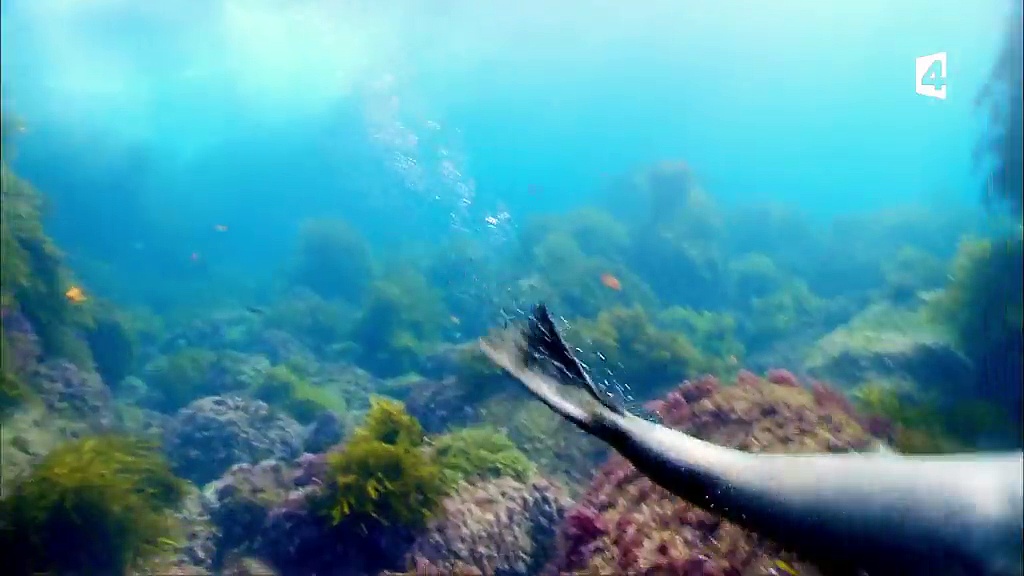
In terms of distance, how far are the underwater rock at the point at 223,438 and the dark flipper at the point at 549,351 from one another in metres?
5.87

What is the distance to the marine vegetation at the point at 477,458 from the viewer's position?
4.80m

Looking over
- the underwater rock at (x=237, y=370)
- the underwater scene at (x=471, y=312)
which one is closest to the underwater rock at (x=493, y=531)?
the underwater scene at (x=471, y=312)

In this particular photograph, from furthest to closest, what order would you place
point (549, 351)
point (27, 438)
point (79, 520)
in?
point (27, 438) < point (79, 520) < point (549, 351)

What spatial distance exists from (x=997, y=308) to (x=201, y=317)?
16.8m

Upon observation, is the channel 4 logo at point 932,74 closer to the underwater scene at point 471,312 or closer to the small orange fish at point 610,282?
the underwater scene at point 471,312

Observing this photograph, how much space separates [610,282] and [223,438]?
7.58 m

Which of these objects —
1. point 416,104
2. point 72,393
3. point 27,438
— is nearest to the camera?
point 27,438

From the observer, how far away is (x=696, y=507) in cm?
286

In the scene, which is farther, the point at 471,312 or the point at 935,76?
the point at 471,312

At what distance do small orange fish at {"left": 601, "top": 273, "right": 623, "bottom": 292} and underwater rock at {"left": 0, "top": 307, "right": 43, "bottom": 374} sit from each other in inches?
363

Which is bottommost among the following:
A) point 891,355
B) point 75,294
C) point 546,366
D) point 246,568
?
point 246,568

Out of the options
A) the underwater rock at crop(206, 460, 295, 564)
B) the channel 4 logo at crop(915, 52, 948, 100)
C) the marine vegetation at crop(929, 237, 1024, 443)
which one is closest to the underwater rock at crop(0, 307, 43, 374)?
the underwater rock at crop(206, 460, 295, 564)

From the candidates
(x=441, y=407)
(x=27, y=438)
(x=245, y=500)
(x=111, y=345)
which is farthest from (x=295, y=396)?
(x=245, y=500)

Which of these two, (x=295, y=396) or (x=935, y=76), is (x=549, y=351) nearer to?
(x=935, y=76)
